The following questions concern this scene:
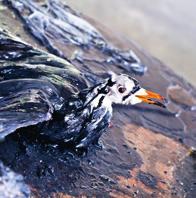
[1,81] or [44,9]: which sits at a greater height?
[1,81]

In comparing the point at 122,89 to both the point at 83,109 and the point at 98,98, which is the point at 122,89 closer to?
the point at 98,98

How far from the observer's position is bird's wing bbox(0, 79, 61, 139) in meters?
4.27

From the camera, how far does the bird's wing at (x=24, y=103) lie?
427 cm

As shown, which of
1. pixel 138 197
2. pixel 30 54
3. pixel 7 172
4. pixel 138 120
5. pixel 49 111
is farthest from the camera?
pixel 138 120

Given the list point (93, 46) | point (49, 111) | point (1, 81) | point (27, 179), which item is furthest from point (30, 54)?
point (93, 46)

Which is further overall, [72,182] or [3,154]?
[72,182]

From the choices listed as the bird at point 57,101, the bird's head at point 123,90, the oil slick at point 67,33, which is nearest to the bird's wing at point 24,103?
the bird at point 57,101

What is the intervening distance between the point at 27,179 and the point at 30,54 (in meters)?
1.64

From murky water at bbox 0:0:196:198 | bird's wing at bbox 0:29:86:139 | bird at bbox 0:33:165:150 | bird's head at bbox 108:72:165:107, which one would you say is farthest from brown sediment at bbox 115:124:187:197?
bird's wing at bbox 0:29:86:139

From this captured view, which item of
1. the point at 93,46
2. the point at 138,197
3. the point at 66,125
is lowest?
the point at 93,46

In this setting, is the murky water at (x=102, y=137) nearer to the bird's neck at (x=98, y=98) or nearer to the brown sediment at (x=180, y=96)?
the brown sediment at (x=180, y=96)

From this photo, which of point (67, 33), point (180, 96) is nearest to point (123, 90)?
point (67, 33)

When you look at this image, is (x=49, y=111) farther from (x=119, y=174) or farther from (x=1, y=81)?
(x=119, y=174)

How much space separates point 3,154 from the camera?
439cm
